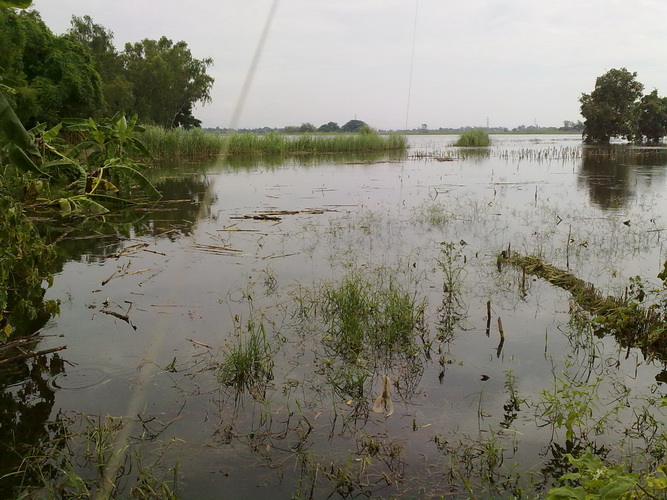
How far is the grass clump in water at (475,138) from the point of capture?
42562mm

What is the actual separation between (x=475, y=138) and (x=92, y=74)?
2914cm

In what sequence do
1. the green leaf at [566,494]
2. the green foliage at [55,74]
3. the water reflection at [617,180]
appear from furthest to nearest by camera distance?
the green foliage at [55,74] → the water reflection at [617,180] → the green leaf at [566,494]

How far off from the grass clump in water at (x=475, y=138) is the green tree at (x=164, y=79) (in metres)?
22.9

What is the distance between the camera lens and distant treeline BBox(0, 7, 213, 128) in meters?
20.2

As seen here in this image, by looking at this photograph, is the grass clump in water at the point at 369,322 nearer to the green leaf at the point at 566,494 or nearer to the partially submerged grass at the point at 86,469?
the partially submerged grass at the point at 86,469

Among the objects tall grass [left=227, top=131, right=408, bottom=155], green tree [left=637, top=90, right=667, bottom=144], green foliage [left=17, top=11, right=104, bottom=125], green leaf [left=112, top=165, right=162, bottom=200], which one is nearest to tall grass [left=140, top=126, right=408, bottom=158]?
tall grass [left=227, top=131, right=408, bottom=155]

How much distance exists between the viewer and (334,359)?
4.05 meters

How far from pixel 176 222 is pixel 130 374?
20.3 ft

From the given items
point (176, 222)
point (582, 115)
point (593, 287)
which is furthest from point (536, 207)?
point (582, 115)

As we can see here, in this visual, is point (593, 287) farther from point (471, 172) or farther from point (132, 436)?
point (471, 172)

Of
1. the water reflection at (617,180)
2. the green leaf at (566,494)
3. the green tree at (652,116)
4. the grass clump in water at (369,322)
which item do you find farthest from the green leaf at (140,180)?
the green tree at (652,116)

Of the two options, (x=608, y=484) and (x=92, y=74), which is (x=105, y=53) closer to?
(x=92, y=74)

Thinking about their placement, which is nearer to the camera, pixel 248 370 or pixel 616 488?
pixel 616 488

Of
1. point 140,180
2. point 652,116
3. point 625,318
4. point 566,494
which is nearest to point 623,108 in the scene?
point 652,116
